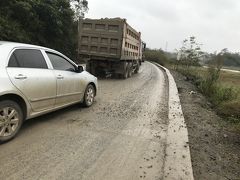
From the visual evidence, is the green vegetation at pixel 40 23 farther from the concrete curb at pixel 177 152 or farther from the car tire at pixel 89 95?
the concrete curb at pixel 177 152

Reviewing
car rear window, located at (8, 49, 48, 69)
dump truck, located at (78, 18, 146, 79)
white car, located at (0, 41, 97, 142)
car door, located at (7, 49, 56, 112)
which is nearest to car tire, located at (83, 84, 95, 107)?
white car, located at (0, 41, 97, 142)

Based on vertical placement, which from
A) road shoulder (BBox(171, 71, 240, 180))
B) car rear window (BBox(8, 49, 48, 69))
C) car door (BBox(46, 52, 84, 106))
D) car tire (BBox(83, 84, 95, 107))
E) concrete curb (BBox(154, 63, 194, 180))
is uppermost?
car rear window (BBox(8, 49, 48, 69))

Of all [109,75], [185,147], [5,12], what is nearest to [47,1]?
[5,12]

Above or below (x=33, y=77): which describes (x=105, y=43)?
above

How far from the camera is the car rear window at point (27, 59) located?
484 centimetres

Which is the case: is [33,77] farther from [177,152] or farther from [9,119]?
[177,152]

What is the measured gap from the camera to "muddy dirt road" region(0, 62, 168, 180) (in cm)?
373

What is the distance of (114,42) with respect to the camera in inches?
526

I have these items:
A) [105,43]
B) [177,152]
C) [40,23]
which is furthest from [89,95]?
[40,23]

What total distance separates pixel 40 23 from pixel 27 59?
21443mm

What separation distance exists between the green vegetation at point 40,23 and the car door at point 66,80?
14.9 m

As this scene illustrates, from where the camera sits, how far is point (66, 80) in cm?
620

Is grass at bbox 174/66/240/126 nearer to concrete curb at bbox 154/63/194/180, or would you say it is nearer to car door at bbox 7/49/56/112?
concrete curb at bbox 154/63/194/180

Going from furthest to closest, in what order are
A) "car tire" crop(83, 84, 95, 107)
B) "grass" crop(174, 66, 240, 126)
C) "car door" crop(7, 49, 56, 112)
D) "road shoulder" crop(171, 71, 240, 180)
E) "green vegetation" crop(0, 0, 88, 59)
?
"green vegetation" crop(0, 0, 88, 59)
"grass" crop(174, 66, 240, 126)
"car tire" crop(83, 84, 95, 107)
"car door" crop(7, 49, 56, 112)
"road shoulder" crop(171, 71, 240, 180)
